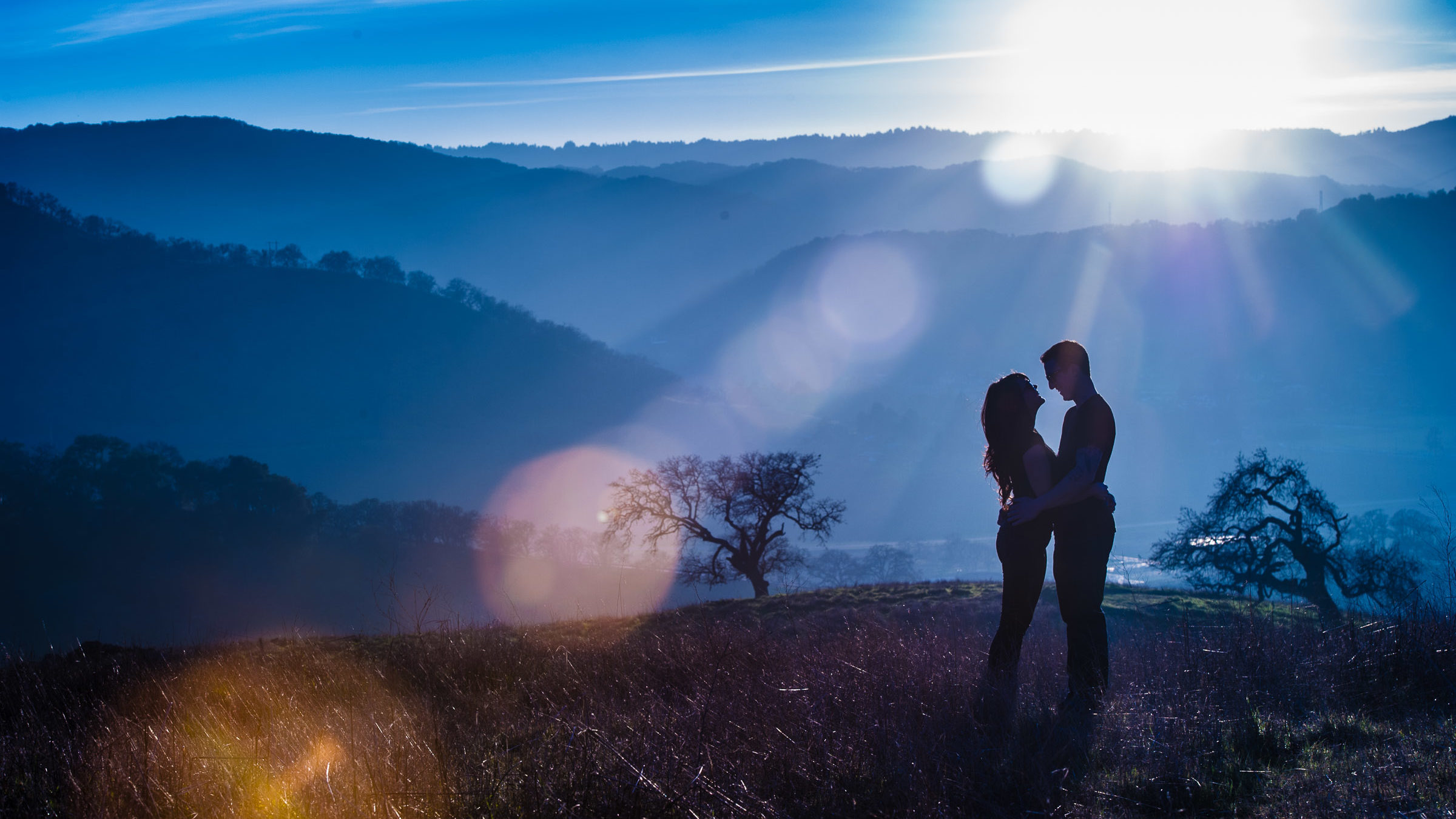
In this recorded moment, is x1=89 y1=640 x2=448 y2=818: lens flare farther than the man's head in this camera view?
No

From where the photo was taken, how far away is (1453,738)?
342 cm

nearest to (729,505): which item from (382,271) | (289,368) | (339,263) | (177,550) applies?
(177,550)

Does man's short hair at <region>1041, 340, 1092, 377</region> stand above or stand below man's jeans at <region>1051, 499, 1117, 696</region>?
above

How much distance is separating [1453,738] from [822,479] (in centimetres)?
11638

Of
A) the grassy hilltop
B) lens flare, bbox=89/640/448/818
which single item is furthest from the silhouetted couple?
lens flare, bbox=89/640/448/818

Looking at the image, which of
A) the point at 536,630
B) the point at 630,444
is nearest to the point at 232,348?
the point at 630,444

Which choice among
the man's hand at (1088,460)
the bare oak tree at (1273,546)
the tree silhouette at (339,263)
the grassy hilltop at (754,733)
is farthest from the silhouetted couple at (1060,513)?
the tree silhouette at (339,263)

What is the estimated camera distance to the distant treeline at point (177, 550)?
48312 mm

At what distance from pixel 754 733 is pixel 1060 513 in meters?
2.19

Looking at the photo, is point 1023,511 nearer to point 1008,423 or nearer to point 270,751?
point 1008,423

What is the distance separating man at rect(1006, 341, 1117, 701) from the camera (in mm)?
4465

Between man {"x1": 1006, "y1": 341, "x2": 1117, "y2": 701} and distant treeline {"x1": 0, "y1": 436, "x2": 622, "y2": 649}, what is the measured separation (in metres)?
46.5

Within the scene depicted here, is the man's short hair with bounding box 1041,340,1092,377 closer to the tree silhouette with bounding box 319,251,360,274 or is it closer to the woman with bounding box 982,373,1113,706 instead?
the woman with bounding box 982,373,1113,706

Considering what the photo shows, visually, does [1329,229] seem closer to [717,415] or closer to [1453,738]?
[717,415]
